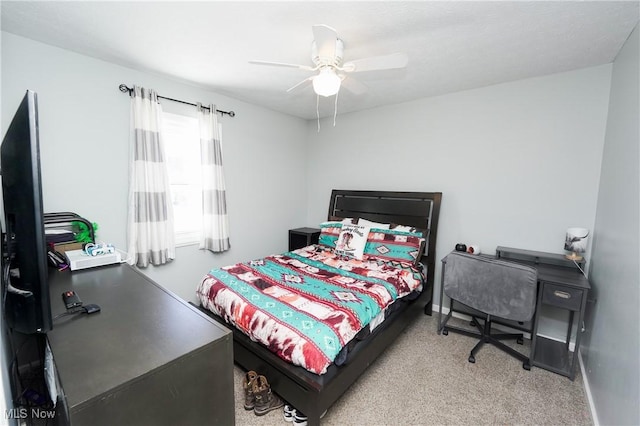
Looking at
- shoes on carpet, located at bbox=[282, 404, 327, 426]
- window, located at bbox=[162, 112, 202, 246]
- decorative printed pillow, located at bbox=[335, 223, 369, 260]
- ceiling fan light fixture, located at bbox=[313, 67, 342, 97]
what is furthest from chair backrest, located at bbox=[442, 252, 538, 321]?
window, located at bbox=[162, 112, 202, 246]

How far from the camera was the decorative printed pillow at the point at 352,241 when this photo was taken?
2936 mm

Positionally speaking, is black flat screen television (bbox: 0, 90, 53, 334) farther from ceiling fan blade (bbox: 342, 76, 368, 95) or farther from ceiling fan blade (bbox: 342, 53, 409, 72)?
ceiling fan blade (bbox: 342, 76, 368, 95)

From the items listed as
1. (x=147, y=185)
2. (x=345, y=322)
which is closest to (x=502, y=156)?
(x=345, y=322)

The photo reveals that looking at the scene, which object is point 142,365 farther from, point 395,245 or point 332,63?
point 395,245

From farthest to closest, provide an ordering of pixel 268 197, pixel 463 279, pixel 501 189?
pixel 268 197
pixel 501 189
pixel 463 279

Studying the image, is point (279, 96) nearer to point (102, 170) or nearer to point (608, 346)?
point (102, 170)

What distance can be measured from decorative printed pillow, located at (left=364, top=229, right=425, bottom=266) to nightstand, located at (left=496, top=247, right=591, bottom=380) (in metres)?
0.74

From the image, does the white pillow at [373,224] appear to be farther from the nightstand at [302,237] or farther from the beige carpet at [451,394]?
the beige carpet at [451,394]

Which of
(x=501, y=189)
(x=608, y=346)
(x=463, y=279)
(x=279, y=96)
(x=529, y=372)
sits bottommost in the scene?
(x=529, y=372)

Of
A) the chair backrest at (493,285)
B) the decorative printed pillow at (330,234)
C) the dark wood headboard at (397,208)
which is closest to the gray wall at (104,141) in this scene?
the decorative printed pillow at (330,234)

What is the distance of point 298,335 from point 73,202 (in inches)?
85.7

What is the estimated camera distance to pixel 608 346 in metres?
1.62

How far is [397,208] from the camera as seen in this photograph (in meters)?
3.28

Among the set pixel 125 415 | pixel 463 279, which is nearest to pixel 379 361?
pixel 463 279
